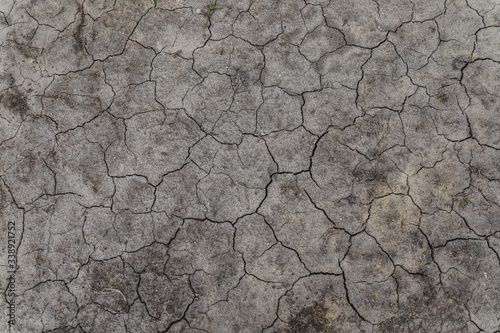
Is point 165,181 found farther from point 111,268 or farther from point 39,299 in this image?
point 39,299

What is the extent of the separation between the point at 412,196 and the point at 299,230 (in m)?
1.01

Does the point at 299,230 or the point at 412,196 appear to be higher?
the point at 299,230

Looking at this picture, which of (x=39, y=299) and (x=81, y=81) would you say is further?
(x=81, y=81)

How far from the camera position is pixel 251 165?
9.37ft

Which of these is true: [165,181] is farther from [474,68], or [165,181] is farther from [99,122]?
[474,68]

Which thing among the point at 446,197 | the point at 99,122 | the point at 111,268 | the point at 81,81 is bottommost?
the point at 446,197

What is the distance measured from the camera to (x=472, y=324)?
105 inches

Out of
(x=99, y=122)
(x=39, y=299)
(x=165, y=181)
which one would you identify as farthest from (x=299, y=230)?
(x=39, y=299)

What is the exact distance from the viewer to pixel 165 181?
2.86 meters

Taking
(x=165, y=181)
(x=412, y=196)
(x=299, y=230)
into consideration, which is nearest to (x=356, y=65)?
(x=412, y=196)

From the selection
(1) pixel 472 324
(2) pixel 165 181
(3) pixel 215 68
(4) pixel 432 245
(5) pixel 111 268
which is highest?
(3) pixel 215 68

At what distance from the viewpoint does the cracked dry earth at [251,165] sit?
2732 mm

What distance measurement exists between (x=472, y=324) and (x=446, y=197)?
1037 mm

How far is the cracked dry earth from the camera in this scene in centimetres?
273
